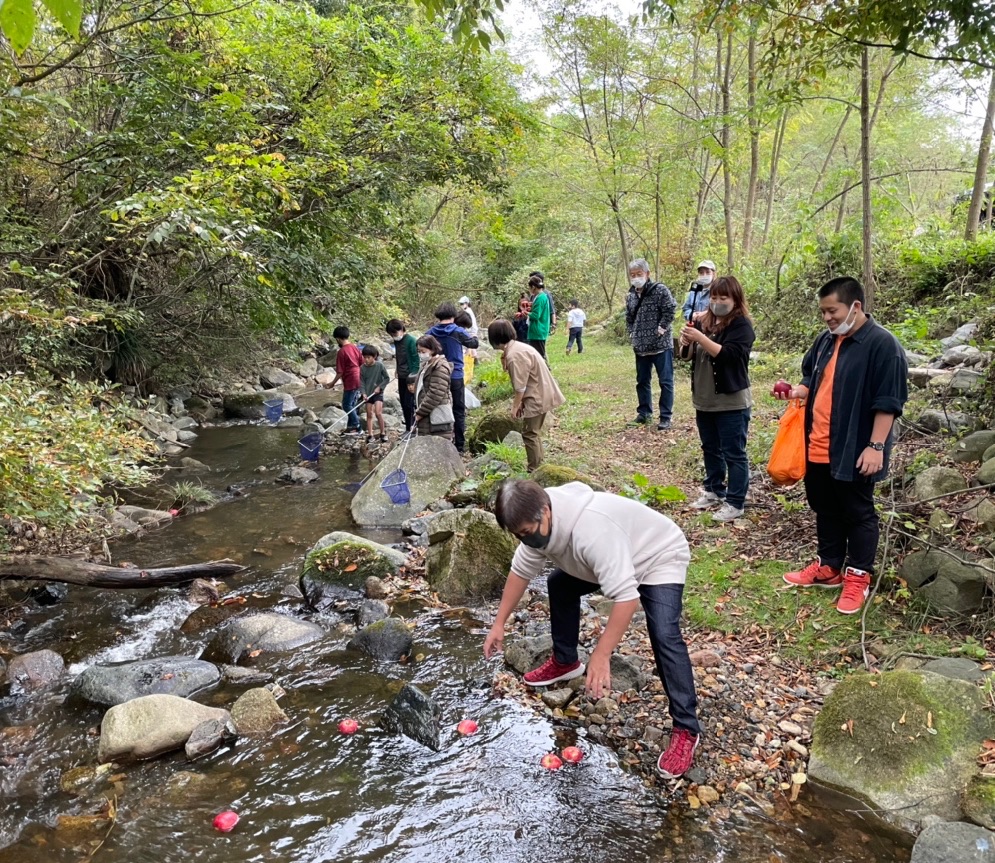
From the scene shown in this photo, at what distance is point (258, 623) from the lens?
4.75 meters

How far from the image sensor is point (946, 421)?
5504 mm

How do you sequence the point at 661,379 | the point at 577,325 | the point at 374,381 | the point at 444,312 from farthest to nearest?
the point at 577,325 < the point at 374,381 < the point at 661,379 < the point at 444,312

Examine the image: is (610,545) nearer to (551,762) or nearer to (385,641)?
(551,762)

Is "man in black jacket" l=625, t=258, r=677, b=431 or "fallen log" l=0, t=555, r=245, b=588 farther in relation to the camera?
"man in black jacket" l=625, t=258, r=677, b=431

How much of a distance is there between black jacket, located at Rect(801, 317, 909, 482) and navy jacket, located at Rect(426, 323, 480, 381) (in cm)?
547

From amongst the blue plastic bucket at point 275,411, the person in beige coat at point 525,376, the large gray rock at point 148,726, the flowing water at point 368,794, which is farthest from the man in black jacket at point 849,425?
the blue plastic bucket at point 275,411

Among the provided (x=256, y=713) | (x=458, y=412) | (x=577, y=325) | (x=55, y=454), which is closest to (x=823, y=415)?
(x=256, y=713)

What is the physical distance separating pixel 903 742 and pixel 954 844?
0.49 m

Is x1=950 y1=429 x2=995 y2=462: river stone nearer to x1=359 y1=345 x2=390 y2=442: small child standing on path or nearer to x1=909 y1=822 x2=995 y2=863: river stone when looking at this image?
x1=909 y1=822 x2=995 y2=863: river stone

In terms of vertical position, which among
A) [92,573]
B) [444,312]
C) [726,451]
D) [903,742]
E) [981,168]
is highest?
[981,168]

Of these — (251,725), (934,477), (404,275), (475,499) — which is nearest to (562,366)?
(404,275)

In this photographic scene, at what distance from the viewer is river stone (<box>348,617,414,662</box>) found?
4.38 m

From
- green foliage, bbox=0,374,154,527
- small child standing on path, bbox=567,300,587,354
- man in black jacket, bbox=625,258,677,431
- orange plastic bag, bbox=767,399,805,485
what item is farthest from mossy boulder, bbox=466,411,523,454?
small child standing on path, bbox=567,300,587,354

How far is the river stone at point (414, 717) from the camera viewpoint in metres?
3.49
